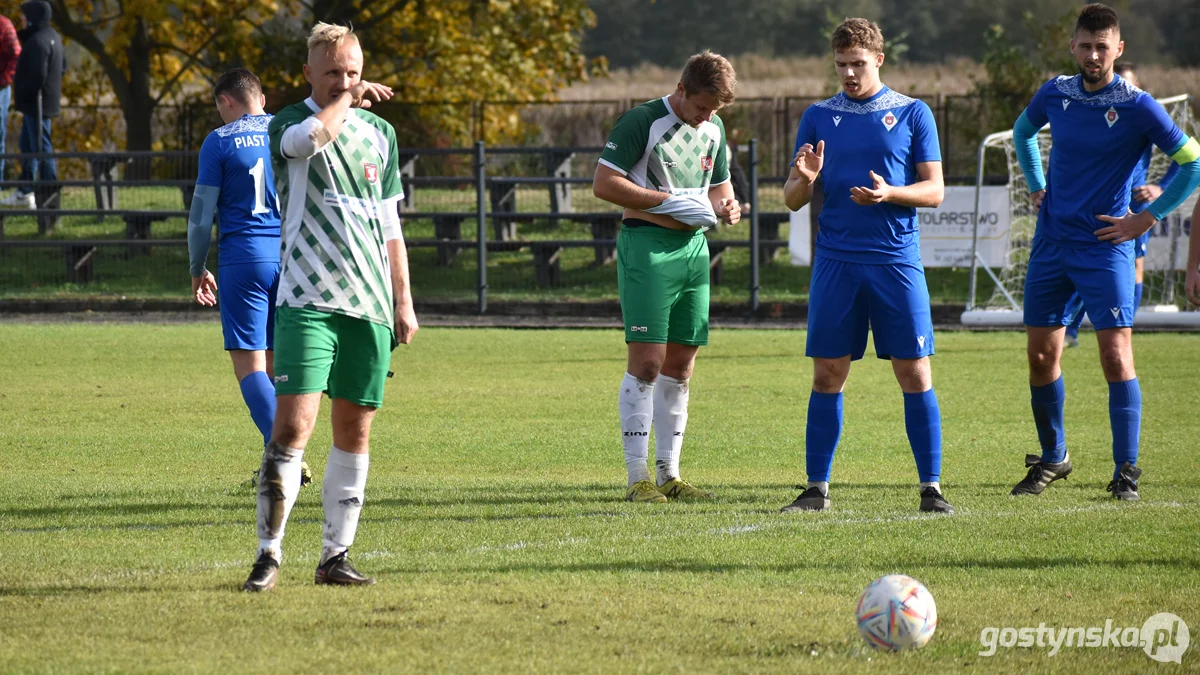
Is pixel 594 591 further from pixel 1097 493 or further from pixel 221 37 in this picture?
pixel 221 37

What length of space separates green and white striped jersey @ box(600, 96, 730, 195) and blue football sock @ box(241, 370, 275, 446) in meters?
2.19

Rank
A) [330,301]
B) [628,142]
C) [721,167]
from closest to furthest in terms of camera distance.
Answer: [330,301]
[628,142]
[721,167]

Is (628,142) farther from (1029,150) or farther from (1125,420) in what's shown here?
(1125,420)

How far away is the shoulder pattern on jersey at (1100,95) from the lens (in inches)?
293

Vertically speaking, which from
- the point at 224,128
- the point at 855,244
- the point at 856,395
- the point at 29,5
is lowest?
the point at 856,395

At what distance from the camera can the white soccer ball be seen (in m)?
4.44

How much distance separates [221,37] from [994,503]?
886 inches

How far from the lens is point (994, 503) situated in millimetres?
7121

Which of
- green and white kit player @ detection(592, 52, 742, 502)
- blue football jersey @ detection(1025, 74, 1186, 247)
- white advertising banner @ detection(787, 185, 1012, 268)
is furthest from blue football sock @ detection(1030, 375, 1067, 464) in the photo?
white advertising banner @ detection(787, 185, 1012, 268)

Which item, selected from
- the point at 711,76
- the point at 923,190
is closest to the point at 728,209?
the point at 711,76

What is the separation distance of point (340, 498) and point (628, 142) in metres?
2.71

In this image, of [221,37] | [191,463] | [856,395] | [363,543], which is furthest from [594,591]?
[221,37]

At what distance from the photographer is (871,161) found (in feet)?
22.5

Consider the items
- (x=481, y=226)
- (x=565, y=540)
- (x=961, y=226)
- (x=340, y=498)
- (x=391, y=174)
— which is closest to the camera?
(x=340, y=498)
